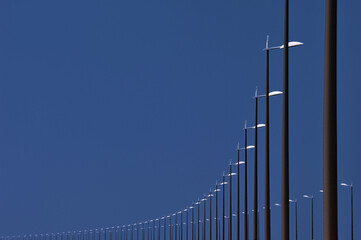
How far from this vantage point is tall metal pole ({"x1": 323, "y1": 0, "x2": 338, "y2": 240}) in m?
21.8

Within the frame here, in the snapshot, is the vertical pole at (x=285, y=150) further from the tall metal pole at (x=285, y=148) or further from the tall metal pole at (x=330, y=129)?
the tall metal pole at (x=330, y=129)

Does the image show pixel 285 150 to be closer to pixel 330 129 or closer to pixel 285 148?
pixel 285 148

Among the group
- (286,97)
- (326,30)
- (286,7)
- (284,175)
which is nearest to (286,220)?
(284,175)

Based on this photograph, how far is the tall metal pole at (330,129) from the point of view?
71.6 ft

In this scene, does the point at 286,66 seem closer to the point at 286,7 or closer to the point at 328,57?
the point at 286,7

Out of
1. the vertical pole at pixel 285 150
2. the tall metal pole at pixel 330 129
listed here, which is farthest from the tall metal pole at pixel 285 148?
the tall metal pole at pixel 330 129

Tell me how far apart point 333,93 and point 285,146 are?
12.9 metres

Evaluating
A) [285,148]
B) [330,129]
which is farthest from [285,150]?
[330,129]

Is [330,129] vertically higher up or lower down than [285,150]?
higher up

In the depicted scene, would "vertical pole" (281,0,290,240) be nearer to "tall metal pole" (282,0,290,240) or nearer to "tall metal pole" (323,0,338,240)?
"tall metal pole" (282,0,290,240)

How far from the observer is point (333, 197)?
22.0m

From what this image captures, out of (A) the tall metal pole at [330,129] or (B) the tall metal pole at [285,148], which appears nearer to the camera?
(A) the tall metal pole at [330,129]

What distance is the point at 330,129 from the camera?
22.7 m

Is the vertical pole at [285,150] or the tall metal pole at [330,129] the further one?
the vertical pole at [285,150]
